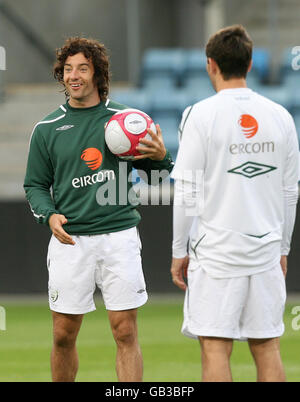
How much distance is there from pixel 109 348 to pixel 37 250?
8.56 feet

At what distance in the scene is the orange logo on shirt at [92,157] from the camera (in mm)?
4516

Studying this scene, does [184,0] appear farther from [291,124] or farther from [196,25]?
[291,124]

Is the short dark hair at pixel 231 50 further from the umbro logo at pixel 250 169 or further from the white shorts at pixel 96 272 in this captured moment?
the white shorts at pixel 96 272

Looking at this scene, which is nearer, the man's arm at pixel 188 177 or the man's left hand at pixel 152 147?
the man's arm at pixel 188 177

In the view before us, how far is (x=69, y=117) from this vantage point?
4.63 metres

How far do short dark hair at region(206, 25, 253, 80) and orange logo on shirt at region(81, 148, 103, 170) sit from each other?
1.01 metres

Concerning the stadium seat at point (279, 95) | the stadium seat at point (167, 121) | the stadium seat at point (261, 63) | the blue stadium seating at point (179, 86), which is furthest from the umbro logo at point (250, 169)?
the stadium seat at point (261, 63)

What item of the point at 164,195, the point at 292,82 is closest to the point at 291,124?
the point at 164,195

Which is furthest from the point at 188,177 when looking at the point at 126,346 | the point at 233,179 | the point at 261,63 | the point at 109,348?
the point at 261,63

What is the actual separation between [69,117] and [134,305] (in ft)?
3.67

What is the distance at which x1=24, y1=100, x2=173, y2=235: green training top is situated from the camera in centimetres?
451

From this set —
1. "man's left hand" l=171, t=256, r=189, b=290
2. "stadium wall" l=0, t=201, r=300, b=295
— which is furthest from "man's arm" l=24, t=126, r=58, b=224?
"stadium wall" l=0, t=201, r=300, b=295

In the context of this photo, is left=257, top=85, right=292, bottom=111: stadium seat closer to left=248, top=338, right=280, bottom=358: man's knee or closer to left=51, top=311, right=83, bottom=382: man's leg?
left=51, top=311, right=83, bottom=382: man's leg

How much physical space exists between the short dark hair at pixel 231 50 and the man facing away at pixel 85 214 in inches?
32.1
